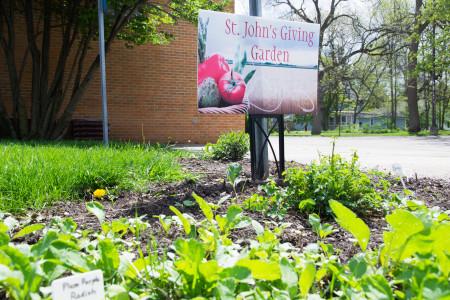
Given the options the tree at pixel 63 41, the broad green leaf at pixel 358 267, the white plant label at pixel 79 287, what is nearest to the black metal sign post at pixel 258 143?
the broad green leaf at pixel 358 267

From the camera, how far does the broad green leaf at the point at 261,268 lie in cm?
101

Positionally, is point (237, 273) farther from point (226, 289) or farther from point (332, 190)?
point (332, 190)

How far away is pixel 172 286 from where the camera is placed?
3.60ft

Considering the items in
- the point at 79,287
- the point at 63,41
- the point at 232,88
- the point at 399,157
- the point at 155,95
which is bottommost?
the point at 399,157

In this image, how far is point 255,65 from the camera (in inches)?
128

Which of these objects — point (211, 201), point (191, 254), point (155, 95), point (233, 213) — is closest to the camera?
point (191, 254)

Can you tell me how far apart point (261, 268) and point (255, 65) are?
2.46 meters

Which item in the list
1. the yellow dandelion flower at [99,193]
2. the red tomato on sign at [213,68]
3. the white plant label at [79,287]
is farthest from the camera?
the red tomato on sign at [213,68]

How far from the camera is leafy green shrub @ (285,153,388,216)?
2248 mm

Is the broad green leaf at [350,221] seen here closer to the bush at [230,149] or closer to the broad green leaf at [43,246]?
the broad green leaf at [43,246]

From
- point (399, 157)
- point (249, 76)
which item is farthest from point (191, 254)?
point (399, 157)

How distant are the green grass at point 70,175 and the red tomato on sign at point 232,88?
Answer: 2.65 feet

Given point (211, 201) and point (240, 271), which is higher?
point (240, 271)

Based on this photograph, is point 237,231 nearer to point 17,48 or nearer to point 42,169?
point 42,169
